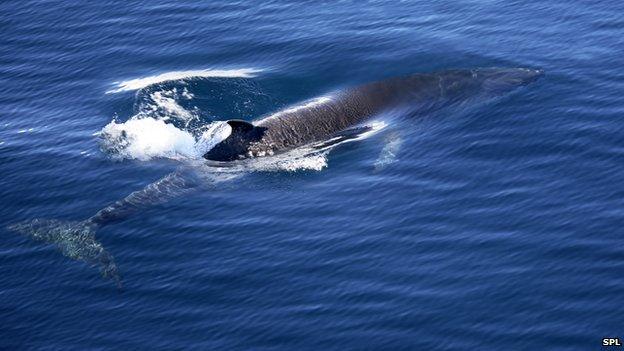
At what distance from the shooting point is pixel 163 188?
4234cm

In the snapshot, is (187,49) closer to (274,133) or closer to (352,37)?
(352,37)

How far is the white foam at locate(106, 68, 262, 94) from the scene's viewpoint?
52.5 m

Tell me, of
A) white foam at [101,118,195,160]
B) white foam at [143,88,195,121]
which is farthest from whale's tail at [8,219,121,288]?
white foam at [143,88,195,121]

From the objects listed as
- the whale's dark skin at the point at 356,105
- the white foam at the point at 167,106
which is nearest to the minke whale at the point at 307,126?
the whale's dark skin at the point at 356,105

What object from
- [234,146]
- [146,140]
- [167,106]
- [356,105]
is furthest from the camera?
[167,106]

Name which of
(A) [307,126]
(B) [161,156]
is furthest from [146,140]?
(A) [307,126]

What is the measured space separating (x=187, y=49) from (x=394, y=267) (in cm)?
2537

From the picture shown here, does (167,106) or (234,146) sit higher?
(167,106)

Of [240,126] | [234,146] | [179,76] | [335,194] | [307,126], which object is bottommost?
[335,194]

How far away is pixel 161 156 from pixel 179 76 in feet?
28.6

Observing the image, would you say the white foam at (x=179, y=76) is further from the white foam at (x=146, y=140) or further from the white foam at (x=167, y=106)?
the white foam at (x=146, y=140)

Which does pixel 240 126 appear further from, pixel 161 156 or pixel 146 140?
pixel 146 140

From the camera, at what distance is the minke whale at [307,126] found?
4028 cm

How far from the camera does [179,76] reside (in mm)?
53062
